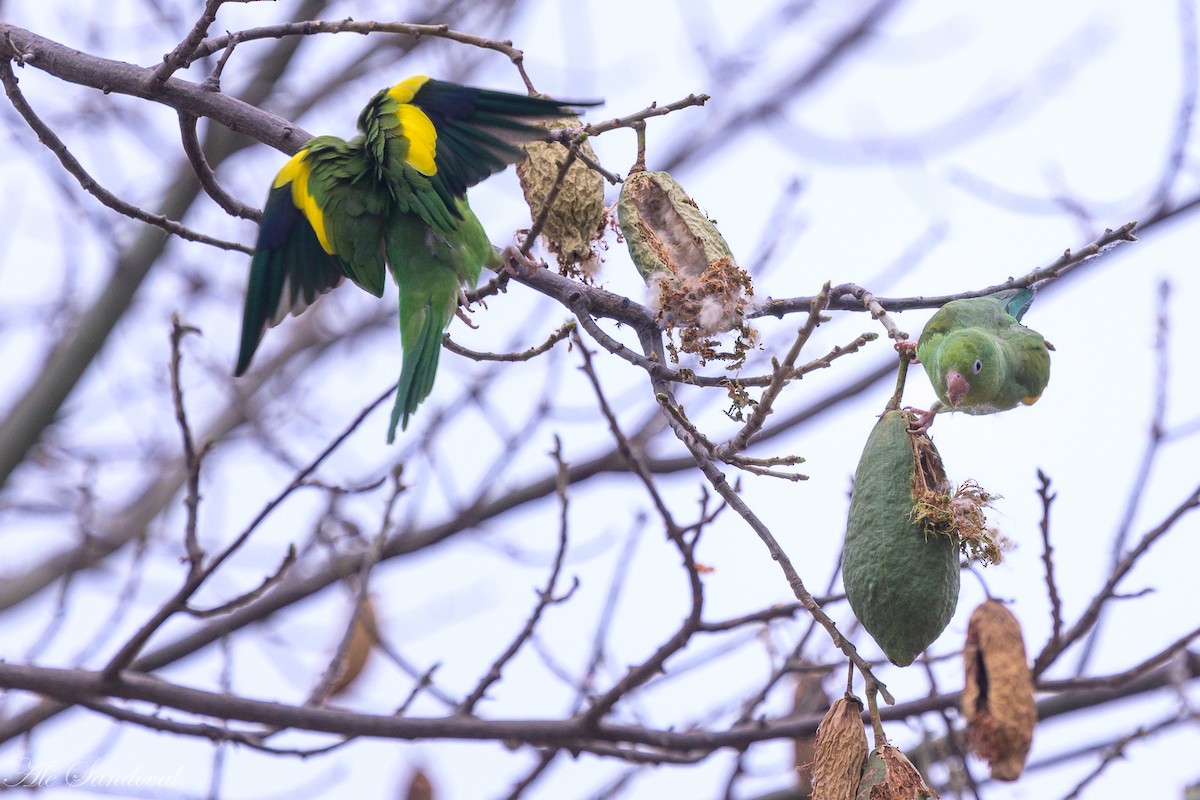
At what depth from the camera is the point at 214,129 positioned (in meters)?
4.27

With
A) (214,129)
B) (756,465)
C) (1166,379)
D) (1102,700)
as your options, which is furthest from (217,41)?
(1102,700)

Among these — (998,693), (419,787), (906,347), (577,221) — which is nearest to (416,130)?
(577,221)

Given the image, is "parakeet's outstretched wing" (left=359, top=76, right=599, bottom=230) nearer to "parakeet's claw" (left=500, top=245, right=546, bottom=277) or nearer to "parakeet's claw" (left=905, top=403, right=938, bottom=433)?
"parakeet's claw" (left=500, top=245, right=546, bottom=277)

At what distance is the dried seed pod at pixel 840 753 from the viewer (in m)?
1.72

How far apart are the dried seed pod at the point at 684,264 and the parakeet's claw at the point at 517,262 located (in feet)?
0.59

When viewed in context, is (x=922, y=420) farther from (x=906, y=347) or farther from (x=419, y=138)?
(x=419, y=138)

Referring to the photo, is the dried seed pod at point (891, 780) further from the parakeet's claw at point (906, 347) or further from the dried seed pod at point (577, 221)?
the dried seed pod at point (577, 221)

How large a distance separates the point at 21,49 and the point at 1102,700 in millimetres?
3024

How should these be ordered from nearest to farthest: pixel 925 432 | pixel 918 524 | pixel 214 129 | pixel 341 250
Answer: pixel 918 524 < pixel 925 432 < pixel 341 250 < pixel 214 129

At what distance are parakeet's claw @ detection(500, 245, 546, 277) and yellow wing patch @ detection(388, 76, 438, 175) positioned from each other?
1.09 feet

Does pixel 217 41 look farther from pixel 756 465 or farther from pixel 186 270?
pixel 186 270

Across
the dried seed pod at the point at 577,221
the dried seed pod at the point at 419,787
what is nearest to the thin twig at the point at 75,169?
the dried seed pod at the point at 577,221

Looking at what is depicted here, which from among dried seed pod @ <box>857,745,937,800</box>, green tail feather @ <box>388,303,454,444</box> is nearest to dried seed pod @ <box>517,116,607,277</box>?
green tail feather @ <box>388,303,454,444</box>

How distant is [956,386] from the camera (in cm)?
188
